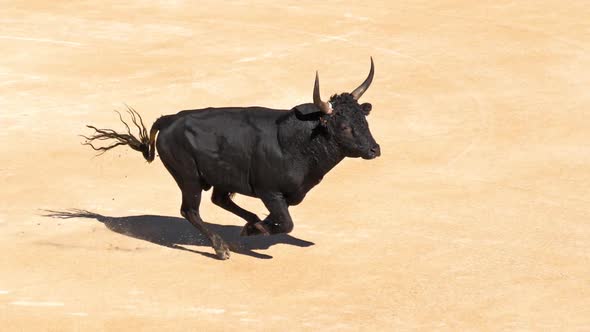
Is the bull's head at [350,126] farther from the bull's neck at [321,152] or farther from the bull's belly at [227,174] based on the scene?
the bull's belly at [227,174]

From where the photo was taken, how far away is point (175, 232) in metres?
17.2

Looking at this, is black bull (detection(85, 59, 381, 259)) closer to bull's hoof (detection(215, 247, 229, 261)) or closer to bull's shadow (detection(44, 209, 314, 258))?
bull's hoof (detection(215, 247, 229, 261))

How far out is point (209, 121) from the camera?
52.6 feet

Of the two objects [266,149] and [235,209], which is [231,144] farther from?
[235,209]

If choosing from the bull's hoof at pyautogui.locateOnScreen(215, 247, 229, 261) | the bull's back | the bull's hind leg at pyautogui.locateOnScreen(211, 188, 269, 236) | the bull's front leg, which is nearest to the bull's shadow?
the bull's hoof at pyautogui.locateOnScreen(215, 247, 229, 261)

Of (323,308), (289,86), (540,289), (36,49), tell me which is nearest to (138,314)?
(323,308)

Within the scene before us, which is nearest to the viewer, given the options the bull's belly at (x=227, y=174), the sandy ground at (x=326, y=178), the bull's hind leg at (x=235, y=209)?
the sandy ground at (x=326, y=178)

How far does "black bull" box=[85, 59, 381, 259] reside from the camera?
50.6ft

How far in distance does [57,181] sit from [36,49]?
8.76m

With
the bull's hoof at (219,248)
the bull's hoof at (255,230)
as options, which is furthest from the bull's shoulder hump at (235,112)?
the bull's hoof at (219,248)

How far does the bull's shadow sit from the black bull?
58cm

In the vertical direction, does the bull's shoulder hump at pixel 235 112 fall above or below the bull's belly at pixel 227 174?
above

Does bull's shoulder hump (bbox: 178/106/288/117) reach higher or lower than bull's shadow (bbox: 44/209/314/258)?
higher

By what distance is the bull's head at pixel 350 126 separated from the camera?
1530 centimetres
